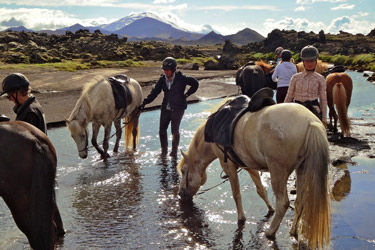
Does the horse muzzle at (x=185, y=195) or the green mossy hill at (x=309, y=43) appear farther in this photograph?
the green mossy hill at (x=309, y=43)

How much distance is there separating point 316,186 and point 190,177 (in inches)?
89.8

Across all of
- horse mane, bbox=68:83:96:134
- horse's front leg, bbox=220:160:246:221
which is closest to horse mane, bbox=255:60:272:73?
horse mane, bbox=68:83:96:134

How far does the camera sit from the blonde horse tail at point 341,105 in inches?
400

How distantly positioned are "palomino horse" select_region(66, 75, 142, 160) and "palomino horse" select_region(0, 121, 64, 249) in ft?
15.2

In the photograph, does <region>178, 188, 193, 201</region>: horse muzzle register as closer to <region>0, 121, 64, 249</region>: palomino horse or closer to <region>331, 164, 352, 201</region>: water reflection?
<region>331, 164, 352, 201</region>: water reflection

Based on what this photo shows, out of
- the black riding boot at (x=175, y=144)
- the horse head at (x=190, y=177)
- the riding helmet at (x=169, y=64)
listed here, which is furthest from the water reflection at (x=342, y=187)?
Result: the riding helmet at (x=169, y=64)

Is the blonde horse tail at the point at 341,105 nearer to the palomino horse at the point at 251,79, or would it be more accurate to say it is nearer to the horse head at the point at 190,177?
the palomino horse at the point at 251,79

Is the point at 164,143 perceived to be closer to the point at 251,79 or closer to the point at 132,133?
the point at 132,133

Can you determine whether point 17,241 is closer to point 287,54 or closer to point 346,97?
point 287,54

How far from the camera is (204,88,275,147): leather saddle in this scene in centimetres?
475

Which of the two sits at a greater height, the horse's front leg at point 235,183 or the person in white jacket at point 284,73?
the person in white jacket at point 284,73

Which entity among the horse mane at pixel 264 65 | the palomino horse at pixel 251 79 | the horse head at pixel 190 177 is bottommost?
the horse head at pixel 190 177

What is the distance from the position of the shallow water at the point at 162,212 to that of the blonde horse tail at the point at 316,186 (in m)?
0.57

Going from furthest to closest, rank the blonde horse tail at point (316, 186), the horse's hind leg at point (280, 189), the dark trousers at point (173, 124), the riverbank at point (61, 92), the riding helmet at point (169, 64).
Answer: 1. the riverbank at point (61, 92)
2. the dark trousers at point (173, 124)
3. the riding helmet at point (169, 64)
4. the horse's hind leg at point (280, 189)
5. the blonde horse tail at point (316, 186)
